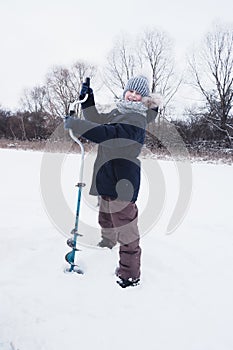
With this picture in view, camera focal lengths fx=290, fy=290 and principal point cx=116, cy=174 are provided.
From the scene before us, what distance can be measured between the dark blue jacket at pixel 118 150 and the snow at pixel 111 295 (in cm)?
65

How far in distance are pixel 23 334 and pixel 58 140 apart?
30.6 ft

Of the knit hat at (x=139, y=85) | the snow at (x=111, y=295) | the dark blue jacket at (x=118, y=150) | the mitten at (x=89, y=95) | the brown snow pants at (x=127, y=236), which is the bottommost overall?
the snow at (x=111, y=295)

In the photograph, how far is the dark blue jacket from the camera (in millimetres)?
1869

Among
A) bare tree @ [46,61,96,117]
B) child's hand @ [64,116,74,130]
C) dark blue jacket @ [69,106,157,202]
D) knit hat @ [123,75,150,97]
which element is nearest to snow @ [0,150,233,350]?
dark blue jacket @ [69,106,157,202]

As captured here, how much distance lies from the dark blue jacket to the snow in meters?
0.65

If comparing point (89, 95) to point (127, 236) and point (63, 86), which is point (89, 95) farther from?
point (63, 86)

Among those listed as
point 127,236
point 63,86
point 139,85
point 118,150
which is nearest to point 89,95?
point 139,85

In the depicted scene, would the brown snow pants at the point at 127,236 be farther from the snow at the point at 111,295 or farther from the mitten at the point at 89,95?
the mitten at the point at 89,95

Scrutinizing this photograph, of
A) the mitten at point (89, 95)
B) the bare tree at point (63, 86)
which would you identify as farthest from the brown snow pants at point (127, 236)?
the bare tree at point (63, 86)

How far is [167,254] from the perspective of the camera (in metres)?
2.64

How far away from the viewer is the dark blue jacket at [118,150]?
6.13 ft

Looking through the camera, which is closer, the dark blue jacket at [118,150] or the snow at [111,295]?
the snow at [111,295]

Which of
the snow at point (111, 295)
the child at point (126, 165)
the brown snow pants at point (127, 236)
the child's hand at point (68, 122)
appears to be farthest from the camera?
the brown snow pants at point (127, 236)

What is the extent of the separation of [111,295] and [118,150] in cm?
99
